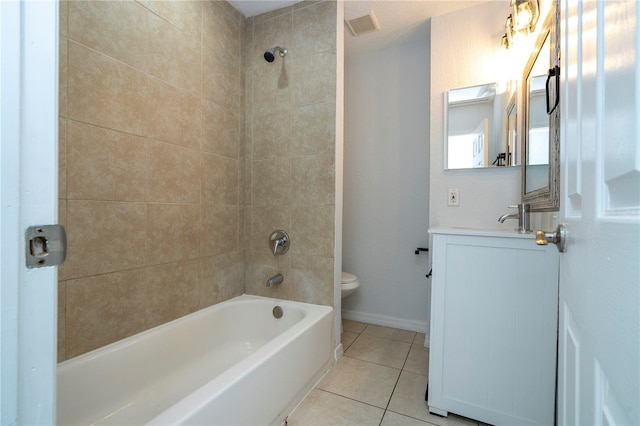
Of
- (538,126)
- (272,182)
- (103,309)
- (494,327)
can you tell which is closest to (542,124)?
(538,126)

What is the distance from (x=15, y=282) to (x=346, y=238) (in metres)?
2.51

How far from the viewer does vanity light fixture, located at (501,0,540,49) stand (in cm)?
146

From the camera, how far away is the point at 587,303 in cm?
40

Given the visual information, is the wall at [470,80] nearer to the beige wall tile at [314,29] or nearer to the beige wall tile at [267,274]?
the beige wall tile at [314,29]

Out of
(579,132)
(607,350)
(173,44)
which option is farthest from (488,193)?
(173,44)

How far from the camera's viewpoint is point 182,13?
165cm

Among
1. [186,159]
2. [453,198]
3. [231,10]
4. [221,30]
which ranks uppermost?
[231,10]

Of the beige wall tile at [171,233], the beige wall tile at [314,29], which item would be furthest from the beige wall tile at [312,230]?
the beige wall tile at [314,29]

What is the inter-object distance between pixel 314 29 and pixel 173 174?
1.37m

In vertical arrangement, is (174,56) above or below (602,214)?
above

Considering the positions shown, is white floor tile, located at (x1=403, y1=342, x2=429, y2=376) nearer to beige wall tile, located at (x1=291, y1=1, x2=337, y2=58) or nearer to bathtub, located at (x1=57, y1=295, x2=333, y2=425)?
bathtub, located at (x1=57, y1=295, x2=333, y2=425)

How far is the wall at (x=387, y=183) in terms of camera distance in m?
2.43

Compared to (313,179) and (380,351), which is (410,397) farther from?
(313,179)

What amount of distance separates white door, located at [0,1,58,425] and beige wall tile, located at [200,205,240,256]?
1509 millimetres
